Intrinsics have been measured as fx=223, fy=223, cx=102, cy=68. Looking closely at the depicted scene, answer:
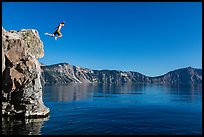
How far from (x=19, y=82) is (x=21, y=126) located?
42.9 ft

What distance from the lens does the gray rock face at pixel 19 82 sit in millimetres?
58125

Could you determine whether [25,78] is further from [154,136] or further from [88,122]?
[154,136]

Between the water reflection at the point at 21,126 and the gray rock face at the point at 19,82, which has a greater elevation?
the gray rock face at the point at 19,82

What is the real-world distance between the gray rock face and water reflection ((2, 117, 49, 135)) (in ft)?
10.9

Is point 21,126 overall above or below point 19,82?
below

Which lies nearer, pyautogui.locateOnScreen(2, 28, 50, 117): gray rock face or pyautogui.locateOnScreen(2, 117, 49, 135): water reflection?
pyautogui.locateOnScreen(2, 117, 49, 135): water reflection

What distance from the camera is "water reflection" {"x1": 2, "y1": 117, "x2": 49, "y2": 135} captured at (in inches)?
1919

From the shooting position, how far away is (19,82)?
61062 millimetres

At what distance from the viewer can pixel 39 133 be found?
48812 millimetres

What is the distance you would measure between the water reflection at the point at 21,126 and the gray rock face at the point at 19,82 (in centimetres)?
333

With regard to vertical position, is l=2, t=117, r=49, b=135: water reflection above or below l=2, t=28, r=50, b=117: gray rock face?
below

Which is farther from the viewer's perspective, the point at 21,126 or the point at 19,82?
the point at 19,82

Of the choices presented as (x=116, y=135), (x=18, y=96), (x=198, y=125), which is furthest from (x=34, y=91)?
(x=198, y=125)

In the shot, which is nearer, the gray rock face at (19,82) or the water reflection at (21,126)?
the water reflection at (21,126)
